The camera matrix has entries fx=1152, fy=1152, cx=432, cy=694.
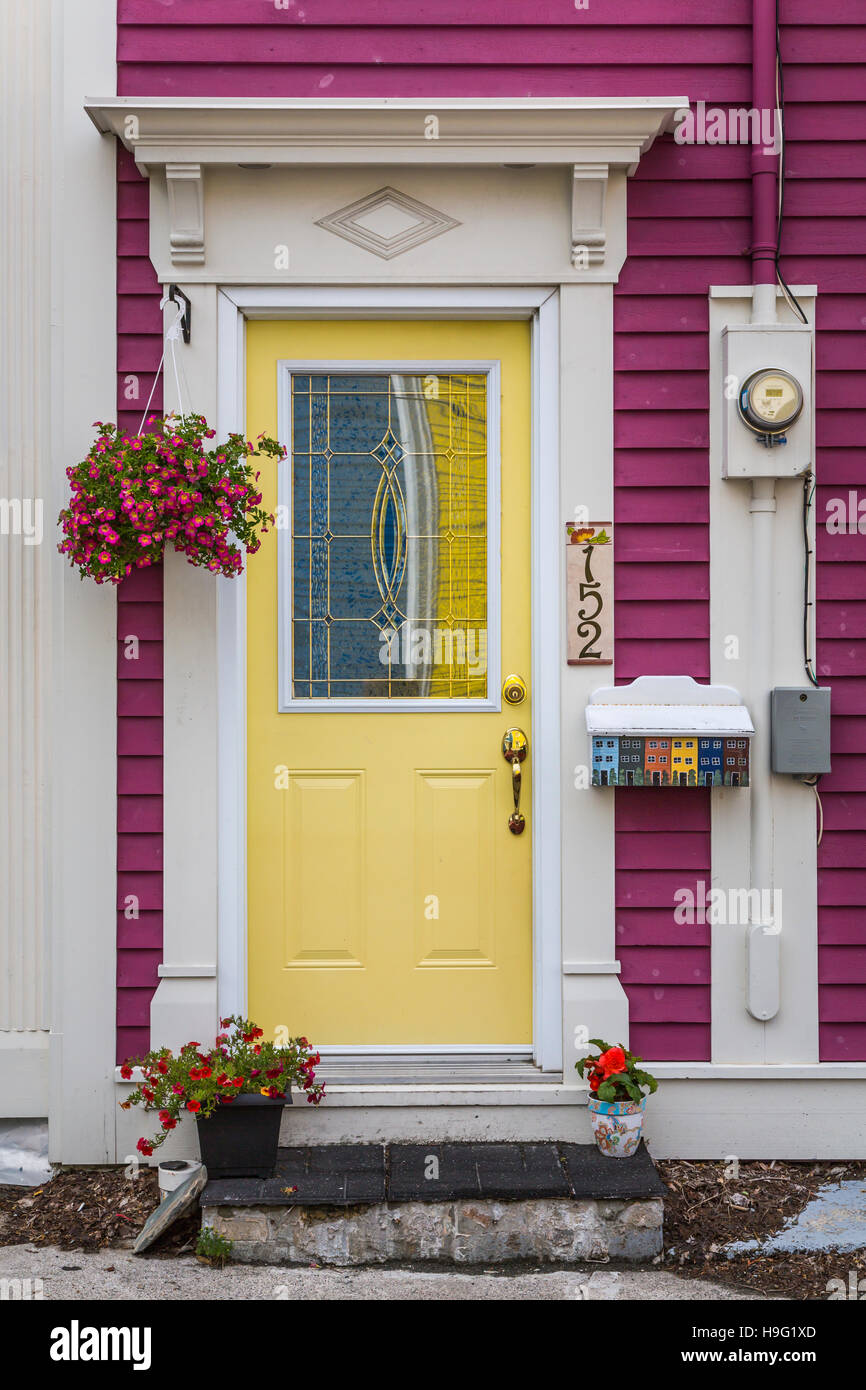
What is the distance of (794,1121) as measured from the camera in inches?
139

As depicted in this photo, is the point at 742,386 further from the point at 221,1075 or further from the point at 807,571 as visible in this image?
the point at 221,1075

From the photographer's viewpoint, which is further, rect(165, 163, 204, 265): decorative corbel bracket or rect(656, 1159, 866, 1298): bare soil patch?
rect(165, 163, 204, 265): decorative corbel bracket

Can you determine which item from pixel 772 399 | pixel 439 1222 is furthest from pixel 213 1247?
pixel 772 399

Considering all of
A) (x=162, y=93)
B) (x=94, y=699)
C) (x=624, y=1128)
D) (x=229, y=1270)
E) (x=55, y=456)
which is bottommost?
(x=229, y=1270)

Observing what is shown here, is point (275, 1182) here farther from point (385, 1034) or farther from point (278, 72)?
point (278, 72)

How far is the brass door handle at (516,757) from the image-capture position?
3600mm

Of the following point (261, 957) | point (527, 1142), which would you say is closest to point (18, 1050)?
point (261, 957)

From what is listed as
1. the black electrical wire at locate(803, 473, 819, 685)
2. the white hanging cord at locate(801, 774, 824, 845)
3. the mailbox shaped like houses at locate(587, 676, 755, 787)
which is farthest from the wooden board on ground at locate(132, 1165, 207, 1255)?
the black electrical wire at locate(803, 473, 819, 685)

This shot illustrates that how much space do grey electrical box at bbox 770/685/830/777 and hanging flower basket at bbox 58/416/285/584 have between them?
65.2 inches

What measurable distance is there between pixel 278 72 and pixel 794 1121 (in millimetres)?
3559

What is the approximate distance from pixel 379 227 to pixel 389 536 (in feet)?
3.06

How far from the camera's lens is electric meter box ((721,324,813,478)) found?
3.47m

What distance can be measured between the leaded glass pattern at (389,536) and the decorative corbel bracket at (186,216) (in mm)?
493

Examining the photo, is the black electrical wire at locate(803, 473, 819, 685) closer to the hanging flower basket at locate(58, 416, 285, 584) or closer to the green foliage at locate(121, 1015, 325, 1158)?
the hanging flower basket at locate(58, 416, 285, 584)
